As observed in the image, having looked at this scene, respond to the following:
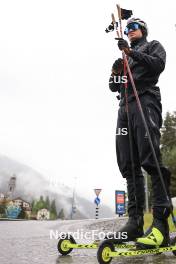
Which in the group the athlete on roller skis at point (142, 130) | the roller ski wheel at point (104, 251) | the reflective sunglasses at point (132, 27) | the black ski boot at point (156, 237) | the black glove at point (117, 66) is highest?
the reflective sunglasses at point (132, 27)

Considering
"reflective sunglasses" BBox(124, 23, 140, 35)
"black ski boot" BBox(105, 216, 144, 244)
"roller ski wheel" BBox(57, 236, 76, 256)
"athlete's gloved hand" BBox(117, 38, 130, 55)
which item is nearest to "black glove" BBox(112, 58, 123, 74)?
"athlete's gloved hand" BBox(117, 38, 130, 55)

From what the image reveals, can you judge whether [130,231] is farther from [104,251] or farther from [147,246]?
[104,251]

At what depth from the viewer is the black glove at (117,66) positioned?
3744 millimetres

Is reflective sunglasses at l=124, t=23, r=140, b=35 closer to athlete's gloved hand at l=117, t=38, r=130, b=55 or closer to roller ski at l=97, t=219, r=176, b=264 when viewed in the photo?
athlete's gloved hand at l=117, t=38, r=130, b=55

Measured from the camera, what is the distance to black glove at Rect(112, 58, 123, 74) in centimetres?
374

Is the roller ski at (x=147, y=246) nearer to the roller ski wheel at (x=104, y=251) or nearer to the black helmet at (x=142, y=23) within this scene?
the roller ski wheel at (x=104, y=251)

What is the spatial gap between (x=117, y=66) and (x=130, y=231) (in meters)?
1.76

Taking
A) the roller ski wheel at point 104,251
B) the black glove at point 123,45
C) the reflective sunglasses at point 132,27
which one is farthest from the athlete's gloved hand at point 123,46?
the roller ski wheel at point 104,251

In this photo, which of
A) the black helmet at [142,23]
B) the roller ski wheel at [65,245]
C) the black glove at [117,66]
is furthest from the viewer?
the black helmet at [142,23]

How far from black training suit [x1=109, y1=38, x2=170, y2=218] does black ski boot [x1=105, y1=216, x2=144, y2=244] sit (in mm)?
88

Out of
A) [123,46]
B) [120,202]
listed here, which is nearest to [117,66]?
[123,46]

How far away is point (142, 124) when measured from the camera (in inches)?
137

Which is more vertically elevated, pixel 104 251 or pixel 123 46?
pixel 123 46

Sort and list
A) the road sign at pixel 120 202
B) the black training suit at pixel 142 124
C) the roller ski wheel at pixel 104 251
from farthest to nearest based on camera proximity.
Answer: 1. the road sign at pixel 120 202
2. the black training suit at pixel 142 124
3. the roller ski wheel at pixel 104 251
